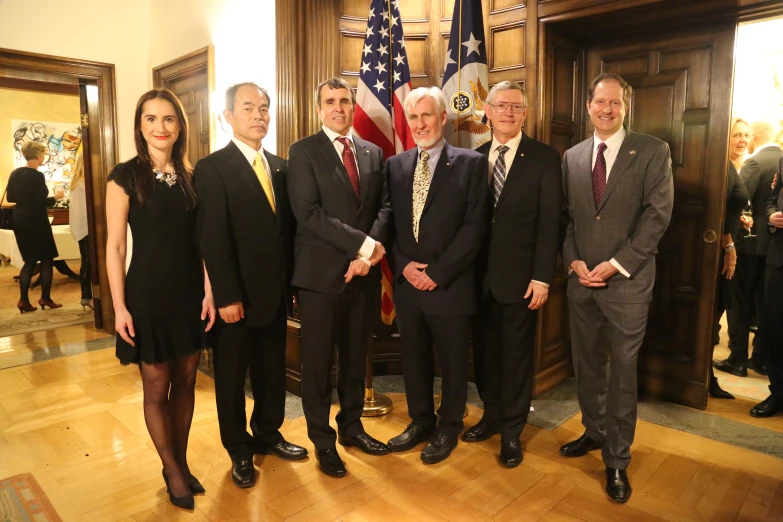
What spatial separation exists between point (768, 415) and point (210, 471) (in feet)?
9.66

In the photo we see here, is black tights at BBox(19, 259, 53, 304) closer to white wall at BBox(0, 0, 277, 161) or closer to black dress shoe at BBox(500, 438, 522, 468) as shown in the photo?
white wall at BBox(0, 0, 277, 161)

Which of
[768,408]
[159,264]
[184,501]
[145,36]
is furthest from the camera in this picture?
[145,36]

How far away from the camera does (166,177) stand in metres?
2.08

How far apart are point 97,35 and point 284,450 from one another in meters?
3.80

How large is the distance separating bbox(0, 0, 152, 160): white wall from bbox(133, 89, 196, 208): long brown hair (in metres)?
2.92

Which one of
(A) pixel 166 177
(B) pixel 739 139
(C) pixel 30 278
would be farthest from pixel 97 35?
(B) pixel 739 139

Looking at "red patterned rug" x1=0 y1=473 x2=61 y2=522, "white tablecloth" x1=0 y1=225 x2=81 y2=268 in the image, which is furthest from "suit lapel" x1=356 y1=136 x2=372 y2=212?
"white tablecloth" x1=0 y1=225 x2=81 y2=268

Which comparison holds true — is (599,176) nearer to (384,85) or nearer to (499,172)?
(499,172)

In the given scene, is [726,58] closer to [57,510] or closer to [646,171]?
[646,171]

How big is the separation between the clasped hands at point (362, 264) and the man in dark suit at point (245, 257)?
283 mm

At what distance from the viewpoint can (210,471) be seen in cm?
247

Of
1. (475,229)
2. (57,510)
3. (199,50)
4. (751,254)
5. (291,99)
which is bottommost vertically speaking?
(57,510)

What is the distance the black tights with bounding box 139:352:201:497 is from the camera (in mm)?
2098

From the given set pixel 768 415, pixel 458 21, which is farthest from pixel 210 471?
pixel 768 415
